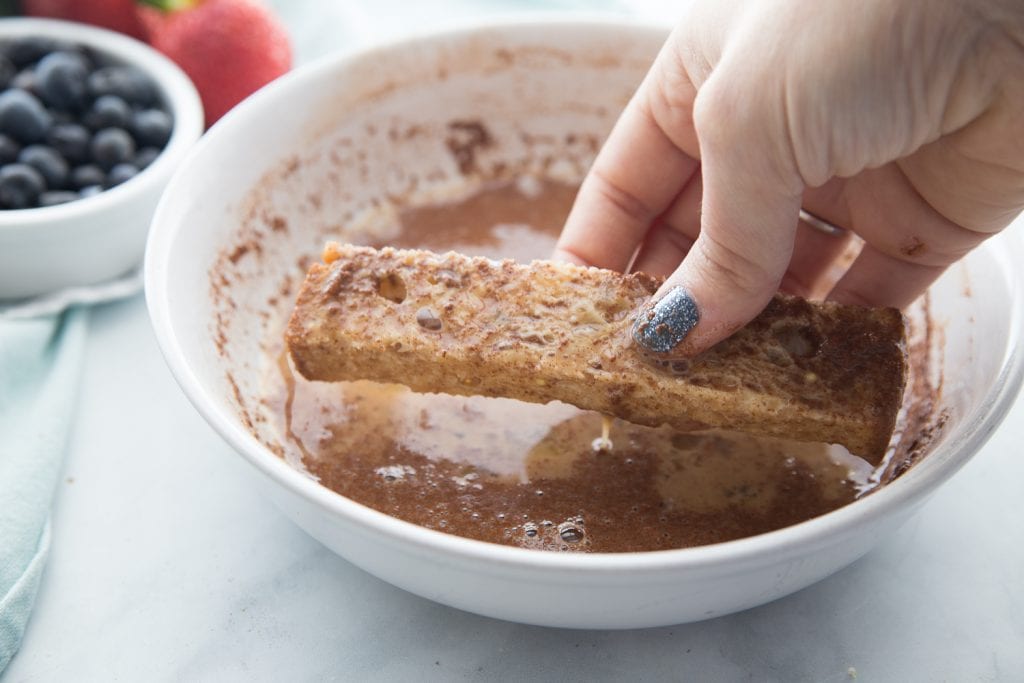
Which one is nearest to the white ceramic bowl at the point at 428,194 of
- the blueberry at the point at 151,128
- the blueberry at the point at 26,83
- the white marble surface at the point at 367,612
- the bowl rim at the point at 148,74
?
the white marble surface at the point at 367,612

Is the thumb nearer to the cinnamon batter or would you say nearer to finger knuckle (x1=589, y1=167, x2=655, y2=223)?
the cinnamon batter

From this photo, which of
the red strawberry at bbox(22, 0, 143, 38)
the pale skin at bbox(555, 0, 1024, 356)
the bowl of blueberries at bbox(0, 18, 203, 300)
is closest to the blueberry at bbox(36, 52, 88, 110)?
the bowl of blueberries at bbox(0, 18, 203, 300)

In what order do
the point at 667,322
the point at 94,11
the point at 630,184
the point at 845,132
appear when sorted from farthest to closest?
the point at 94,11, the point at 630,184, the point at 667,322, the point at 845,132

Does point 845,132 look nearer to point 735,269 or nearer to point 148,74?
point 735,269

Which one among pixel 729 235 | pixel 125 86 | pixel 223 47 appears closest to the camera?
pixel 729 235

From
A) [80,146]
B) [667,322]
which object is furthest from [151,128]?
[667,322]

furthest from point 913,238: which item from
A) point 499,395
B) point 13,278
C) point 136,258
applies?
point 13,278

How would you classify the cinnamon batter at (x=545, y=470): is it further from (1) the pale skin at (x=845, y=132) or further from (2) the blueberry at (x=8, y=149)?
(2) the blueberry at (x=8, y=149)
